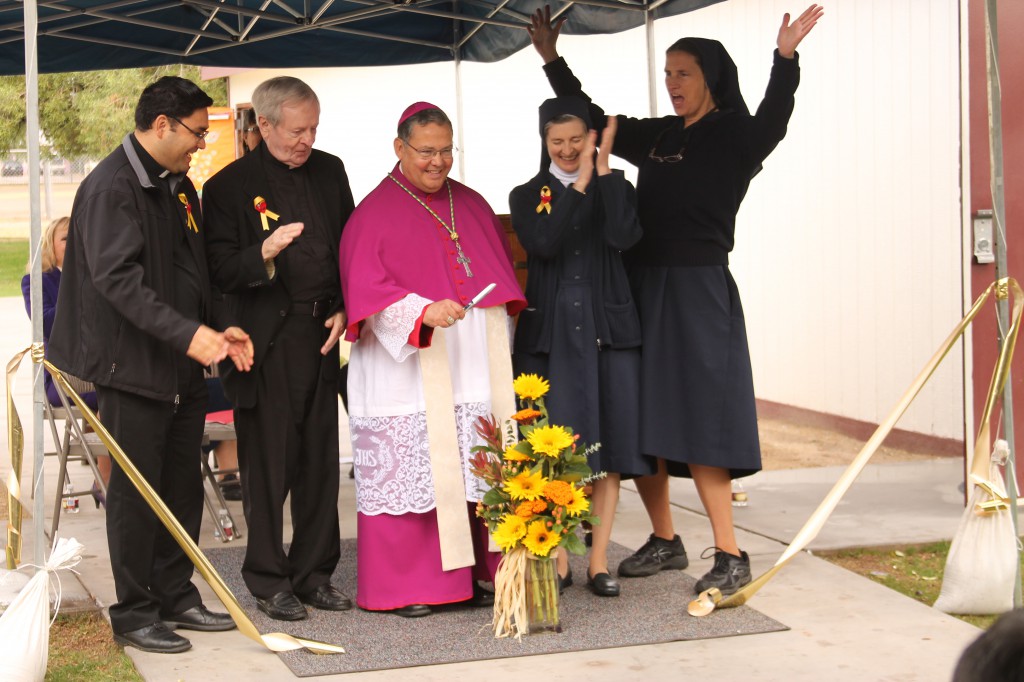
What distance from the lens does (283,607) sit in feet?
16.3

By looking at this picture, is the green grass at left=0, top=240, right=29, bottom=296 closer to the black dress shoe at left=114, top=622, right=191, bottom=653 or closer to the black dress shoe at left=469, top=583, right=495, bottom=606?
the black dress shoe at left=469, top=583, right=495, bottom=606

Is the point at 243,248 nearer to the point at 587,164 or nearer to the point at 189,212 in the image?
the point at 189,212

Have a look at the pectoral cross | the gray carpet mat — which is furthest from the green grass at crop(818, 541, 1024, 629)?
the pectoral cross

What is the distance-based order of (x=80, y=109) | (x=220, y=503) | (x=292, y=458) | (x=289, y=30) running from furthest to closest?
1. (x=80, y=109)
2. (x=289, y=30)
3. (x=220, y=503)
4. (x=292, y=458)

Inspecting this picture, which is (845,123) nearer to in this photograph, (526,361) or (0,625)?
(526,361)

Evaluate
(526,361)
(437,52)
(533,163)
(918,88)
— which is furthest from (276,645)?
(533,163)

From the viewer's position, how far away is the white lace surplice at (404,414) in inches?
193

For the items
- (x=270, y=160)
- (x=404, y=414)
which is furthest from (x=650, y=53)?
(x=404, y=414)

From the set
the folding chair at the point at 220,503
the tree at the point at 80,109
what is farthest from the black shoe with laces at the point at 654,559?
the tree at the point at 80,109

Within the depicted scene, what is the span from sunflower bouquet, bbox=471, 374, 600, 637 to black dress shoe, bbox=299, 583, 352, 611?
2.24 ft

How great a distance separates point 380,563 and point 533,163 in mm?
9948

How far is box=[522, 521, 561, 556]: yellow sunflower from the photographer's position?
454cm

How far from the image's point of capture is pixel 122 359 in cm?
441

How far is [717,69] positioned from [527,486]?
5.83 ft
